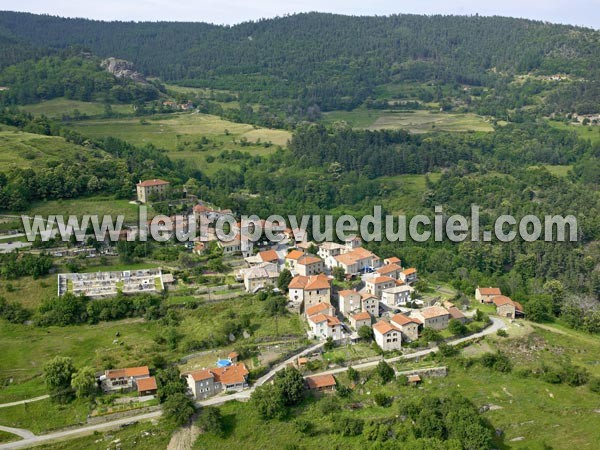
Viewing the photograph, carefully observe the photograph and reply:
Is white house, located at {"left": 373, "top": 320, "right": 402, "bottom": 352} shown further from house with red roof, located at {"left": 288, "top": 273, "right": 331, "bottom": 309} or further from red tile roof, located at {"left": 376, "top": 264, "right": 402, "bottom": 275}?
red tile roof, located at {"left": 376, "top": 264, "right": 402, "bottom": 275}

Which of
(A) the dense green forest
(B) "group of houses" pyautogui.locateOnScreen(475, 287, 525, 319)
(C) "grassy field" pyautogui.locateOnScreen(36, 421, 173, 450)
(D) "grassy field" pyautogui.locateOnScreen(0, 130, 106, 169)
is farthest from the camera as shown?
(D) "grassy field" pyautogui.locateOnScreen(0, 130, 106, 169)

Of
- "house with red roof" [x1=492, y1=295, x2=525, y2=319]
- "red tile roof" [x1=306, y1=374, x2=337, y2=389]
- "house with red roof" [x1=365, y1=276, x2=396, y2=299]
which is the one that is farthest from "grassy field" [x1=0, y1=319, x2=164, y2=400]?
"house with red roof" [x1=492, y1=295, x2=525, y2=319]

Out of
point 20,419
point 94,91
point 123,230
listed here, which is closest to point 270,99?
point 94,91

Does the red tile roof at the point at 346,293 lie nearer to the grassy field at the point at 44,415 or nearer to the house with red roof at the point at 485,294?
the house with red roof at the point at 485,294

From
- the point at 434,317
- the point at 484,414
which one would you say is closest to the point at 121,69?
the point at 434,317

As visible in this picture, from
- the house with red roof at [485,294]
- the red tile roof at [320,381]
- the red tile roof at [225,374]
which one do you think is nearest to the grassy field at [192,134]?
the house with red roof at [485,294]

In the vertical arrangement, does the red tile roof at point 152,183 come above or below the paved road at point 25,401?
above
